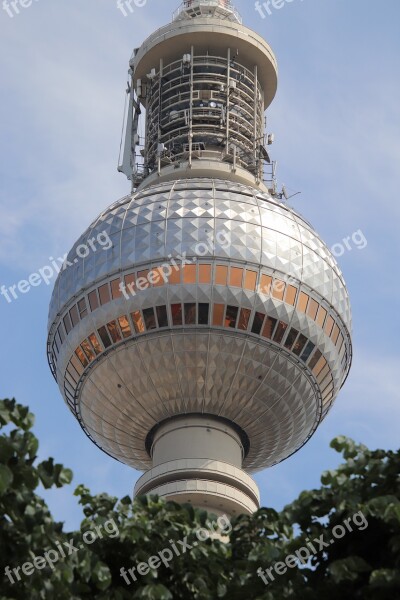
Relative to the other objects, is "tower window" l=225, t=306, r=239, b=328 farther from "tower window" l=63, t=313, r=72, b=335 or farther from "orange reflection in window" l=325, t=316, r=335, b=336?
"tower window" l=63, t=313, r=72, b=335

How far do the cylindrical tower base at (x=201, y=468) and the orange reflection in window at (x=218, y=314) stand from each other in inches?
201

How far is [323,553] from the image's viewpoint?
2309 centimetres

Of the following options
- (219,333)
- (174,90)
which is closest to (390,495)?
(219,333)

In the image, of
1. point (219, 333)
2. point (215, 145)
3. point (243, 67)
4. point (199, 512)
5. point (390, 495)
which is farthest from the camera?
point (243, 67)

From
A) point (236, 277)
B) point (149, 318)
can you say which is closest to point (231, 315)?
point (236, 277)

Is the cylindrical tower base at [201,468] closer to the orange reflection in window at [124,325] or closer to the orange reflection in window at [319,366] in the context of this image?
the orange reflection in window at [319,366]

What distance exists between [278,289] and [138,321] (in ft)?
21.5

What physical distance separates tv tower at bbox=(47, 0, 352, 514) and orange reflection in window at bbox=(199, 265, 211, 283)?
71mm

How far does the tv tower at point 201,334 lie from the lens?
52938mm

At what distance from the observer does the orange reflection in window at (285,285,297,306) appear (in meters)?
53.8

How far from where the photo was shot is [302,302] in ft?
178

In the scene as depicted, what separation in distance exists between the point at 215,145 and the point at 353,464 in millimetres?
42122

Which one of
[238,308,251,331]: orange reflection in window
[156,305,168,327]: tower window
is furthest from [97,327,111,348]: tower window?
[238,308,251,331]: orange reflection in window

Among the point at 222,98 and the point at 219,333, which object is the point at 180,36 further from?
the point at 219,333
